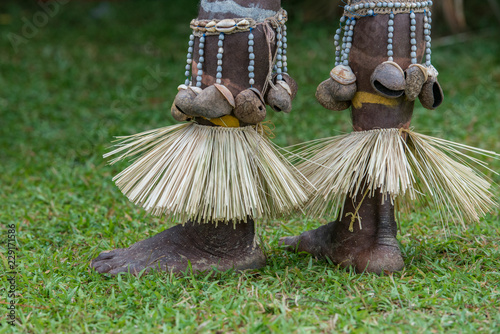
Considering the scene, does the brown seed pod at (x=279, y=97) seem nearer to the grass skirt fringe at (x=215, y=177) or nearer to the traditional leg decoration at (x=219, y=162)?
the traditional leg decoration at (x=219, y=162)

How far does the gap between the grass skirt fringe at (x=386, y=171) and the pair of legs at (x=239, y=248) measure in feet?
0.28

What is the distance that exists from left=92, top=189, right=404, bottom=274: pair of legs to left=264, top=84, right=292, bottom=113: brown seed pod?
0.42 m

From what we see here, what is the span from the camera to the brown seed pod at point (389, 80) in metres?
1.91

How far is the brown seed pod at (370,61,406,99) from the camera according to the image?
6.27ft

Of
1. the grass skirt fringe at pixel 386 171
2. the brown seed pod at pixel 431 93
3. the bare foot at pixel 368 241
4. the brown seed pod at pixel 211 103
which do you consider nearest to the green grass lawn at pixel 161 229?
the bare foot at pixel 368 241

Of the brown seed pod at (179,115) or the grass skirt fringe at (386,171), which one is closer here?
the grass skirt fringe at (386,171)

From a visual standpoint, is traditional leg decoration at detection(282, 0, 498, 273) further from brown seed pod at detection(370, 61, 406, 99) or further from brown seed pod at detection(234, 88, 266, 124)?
brown seed pod at detection(234, 88, 266, 124)

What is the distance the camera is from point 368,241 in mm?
2088

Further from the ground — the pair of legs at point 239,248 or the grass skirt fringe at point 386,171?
the grass skirt fringe at point 386,171

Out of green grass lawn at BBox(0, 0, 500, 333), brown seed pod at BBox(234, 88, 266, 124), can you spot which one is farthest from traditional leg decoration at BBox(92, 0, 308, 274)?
green grass lawn at BBox(0, 0, 500, 333)

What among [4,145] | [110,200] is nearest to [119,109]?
[4,145]

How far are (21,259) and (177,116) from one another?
817 mm

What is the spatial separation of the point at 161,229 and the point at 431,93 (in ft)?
4.08

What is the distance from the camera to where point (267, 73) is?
2.04 meters
